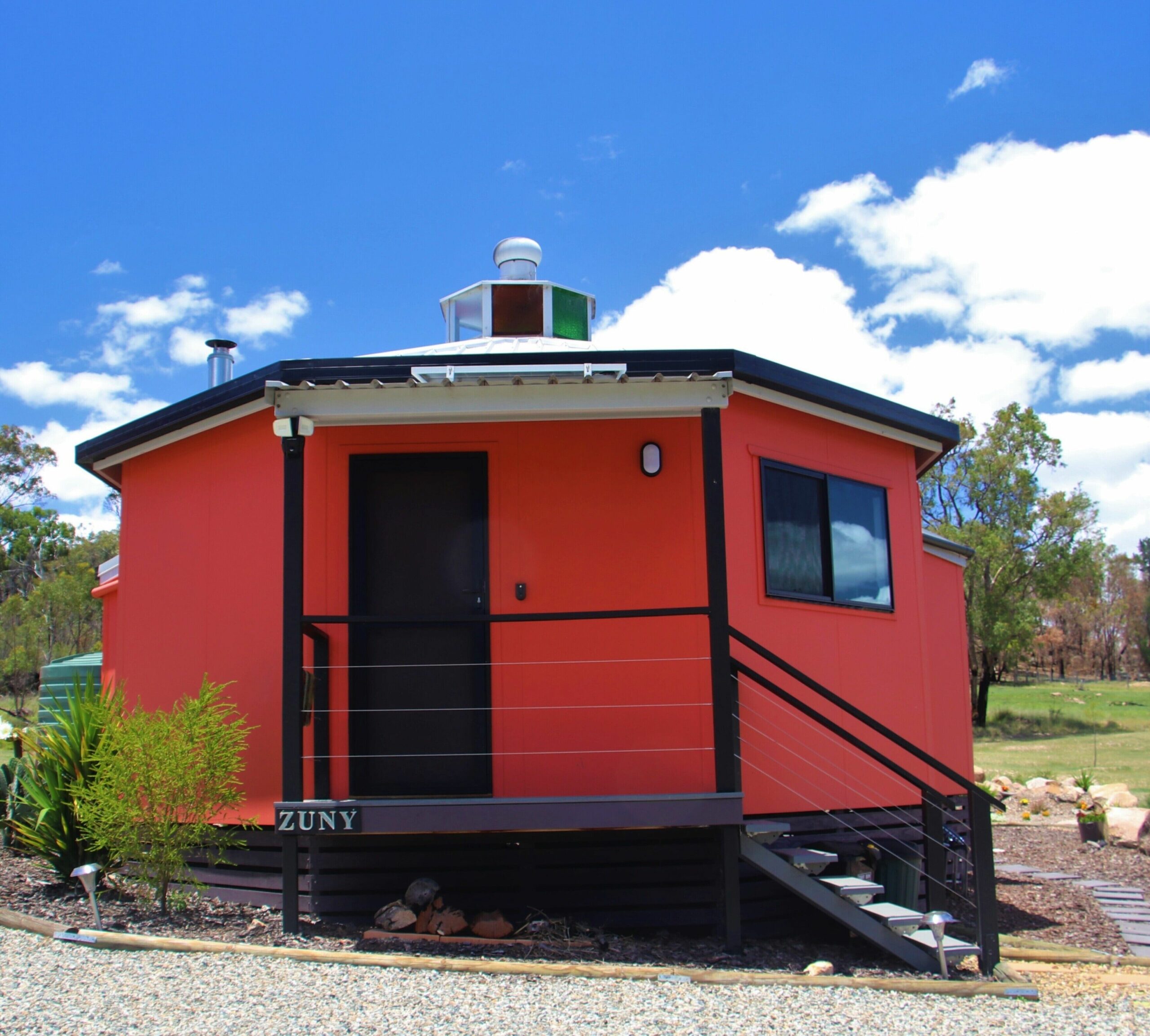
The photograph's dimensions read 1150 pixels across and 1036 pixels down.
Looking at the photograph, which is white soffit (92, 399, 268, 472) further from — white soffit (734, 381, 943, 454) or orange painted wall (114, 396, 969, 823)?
white soffit (734, 381, 943, 454)

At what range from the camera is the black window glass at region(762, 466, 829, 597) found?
22.7 feet

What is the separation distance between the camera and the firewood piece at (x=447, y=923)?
5.82 m

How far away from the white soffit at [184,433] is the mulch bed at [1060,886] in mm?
6323

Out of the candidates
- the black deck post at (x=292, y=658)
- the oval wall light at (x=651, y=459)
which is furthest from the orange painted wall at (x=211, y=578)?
the oval wall light at (x=651, y=459)

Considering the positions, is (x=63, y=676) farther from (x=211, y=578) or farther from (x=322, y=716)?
(x=322, y=716)

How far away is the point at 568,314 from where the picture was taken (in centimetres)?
980

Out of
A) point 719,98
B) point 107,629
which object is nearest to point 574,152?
point 719,98

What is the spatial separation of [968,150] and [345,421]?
9.86m

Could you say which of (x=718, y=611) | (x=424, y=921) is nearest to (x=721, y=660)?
(x=718, y=611)

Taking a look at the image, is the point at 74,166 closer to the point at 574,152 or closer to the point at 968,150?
the point at 574,152

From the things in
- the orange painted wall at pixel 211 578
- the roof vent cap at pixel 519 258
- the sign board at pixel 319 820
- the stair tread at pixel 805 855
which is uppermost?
the roof vent cap at pixel 519 258

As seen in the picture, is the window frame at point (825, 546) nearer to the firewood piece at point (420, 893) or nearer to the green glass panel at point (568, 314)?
the firewood piece at point (420, 893)

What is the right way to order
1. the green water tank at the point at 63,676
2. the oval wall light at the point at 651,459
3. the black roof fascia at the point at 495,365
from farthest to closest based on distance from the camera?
the green water tank at the point at 63,676 → the oval wall light at the point at 651,459 → the black roof fascia at the point at 495,365

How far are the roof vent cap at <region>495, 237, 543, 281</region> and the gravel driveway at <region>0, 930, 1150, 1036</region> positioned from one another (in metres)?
6.55
